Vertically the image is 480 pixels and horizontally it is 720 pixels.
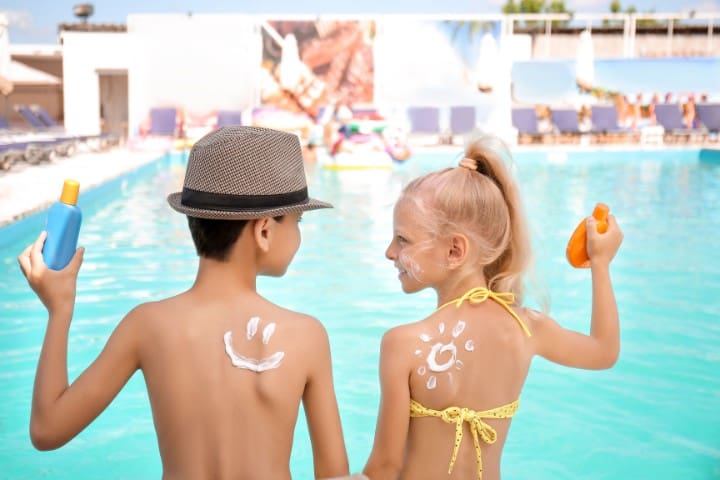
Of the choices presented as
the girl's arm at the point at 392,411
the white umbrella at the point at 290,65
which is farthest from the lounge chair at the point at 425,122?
the girl's arm at the point at 392,411

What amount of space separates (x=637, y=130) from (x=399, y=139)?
941 cm

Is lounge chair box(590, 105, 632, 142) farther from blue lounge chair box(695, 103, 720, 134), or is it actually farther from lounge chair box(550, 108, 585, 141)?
blue lounge chair box(695, 103, 720, 134)

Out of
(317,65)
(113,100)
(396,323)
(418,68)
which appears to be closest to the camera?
(396,323)

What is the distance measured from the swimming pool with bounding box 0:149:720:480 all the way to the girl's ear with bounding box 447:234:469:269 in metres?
0.21

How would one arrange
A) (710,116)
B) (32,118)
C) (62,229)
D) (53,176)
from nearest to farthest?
(62,229)
(53,176)
(32,118)
(710,116)

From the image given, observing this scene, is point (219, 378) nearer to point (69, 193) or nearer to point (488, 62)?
point (69, 193)

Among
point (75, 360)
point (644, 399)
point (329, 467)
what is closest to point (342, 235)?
point (75, 360)

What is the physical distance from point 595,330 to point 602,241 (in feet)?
0.66

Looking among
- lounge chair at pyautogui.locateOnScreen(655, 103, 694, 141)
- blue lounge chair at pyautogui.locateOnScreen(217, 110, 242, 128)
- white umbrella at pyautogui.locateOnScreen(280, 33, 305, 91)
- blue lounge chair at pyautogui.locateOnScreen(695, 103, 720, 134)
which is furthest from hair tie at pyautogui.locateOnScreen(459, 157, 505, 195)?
blue lounge chair at pyautogui.locateOnScreen(695, 103, 720, 134)

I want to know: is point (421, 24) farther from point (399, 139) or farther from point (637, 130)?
point (399, 139)

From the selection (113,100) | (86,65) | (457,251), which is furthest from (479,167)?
(113,100)

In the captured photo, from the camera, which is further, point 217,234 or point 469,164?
point 469,164

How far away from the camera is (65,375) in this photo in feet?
4.71

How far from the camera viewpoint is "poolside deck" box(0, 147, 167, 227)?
8.21 metres
